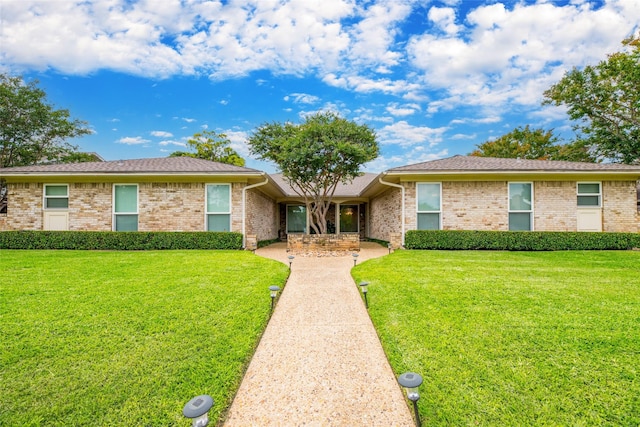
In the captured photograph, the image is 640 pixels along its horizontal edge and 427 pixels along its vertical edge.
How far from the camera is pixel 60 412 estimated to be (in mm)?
2289

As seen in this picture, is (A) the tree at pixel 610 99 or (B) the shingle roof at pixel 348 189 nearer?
(A) the tree at pixel 610 99

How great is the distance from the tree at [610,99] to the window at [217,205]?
20423 mm

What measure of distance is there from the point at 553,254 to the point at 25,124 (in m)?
28.7

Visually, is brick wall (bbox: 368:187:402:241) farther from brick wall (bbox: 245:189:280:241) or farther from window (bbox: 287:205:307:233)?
brick wall (bbox: 245:189:280:241)

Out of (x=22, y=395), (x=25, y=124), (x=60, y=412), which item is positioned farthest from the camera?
(x=25, y=124)

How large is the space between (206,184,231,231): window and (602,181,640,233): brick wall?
14.5m

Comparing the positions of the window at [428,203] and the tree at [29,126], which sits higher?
the tree at [29,126]

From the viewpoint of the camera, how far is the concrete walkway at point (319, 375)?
2.39 meters

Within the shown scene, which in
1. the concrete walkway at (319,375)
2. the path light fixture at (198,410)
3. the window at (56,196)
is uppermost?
the window at (56,196)

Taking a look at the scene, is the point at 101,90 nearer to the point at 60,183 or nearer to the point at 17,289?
the point at 60,183

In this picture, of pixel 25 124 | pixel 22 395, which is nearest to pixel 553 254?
pixel 22 395

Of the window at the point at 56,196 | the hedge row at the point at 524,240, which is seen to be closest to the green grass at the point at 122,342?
the window at the point at 56,196

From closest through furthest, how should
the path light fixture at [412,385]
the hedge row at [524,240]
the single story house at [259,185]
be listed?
the path light fixture at [412,385] < the hedge row at [524,240] < the single story house at [259,185]

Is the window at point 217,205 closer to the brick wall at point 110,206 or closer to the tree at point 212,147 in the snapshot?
the brick wall at point 110,206
